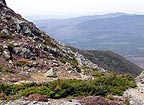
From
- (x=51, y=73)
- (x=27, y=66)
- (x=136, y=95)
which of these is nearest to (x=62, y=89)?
(x=136, y=95)

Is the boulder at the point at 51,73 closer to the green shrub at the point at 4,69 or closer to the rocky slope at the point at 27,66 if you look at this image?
the rocky slope at the point at 27,66

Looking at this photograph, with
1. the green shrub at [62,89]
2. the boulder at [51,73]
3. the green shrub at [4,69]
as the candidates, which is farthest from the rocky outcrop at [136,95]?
the green shrub at [4,69]

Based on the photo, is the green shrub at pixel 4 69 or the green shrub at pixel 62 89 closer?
the green shrub at pixel 62 89

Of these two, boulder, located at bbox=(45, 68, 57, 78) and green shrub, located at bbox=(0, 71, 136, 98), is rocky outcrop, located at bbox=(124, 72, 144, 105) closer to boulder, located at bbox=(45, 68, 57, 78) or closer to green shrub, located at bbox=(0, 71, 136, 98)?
green shrub, located at bbox=(0, 71, 136, 98)

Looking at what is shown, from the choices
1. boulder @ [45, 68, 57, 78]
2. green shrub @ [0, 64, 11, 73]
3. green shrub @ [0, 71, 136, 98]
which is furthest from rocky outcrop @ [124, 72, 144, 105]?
green shrub @ [0, 64, 11, 73]

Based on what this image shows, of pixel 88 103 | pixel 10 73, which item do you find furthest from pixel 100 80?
pixel 88 103

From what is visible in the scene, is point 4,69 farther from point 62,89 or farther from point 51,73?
point 62,89

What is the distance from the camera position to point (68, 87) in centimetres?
2842

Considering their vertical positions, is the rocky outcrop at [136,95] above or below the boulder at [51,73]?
below

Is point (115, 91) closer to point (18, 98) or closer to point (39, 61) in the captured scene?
point (18, 98)

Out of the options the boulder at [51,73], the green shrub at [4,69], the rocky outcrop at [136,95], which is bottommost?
the rocky outcrop at [136,95]

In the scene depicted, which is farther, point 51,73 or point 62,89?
point 51,73

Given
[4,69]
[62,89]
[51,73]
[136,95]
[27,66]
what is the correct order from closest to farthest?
1. [62,89]
2. [136,95]
3. [4,69]
4. [51,73]
5. [27,66]

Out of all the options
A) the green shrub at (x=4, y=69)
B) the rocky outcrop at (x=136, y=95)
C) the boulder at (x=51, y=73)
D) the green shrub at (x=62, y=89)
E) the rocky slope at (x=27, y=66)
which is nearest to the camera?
the green shrub at (x=62, y=89)
